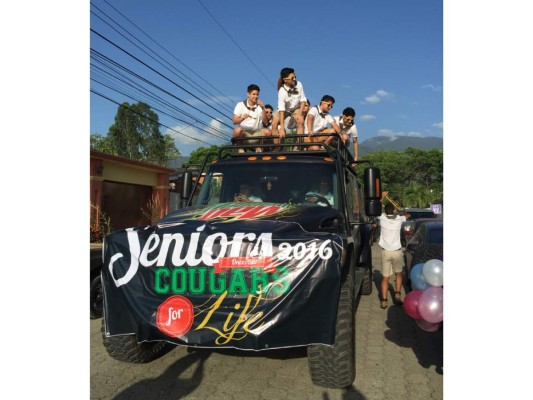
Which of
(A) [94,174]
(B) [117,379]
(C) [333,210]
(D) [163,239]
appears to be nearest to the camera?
(D) [163,239]

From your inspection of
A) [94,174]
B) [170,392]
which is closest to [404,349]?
[170,392]

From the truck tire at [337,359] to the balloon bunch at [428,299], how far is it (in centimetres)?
72

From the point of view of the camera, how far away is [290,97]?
7531 millimetres

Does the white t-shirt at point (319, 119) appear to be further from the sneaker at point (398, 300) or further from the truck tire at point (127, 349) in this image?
the truck tire at point (127, 349)

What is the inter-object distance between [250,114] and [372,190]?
2917 mm

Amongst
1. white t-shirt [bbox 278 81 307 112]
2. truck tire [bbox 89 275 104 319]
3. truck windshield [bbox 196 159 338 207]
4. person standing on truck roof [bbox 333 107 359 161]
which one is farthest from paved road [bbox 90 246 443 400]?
person standing on truck roof [bbox 333 107 359 161]

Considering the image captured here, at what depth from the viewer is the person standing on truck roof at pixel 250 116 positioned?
25.5ft

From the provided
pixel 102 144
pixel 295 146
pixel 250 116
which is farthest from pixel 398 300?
pixel 102 144

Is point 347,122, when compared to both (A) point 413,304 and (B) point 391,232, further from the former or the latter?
(A) point 413,304

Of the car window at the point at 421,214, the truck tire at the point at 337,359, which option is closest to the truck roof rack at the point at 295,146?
the truck tire at the point at 337,359

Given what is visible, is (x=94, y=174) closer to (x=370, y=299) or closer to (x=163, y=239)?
(x=370, y=299)

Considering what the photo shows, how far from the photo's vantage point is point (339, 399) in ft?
13.0

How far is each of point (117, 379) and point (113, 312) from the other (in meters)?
0.70

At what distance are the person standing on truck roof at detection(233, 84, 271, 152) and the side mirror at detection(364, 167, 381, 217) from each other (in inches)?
100
